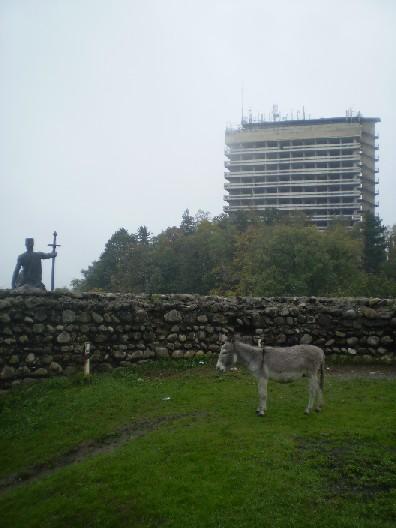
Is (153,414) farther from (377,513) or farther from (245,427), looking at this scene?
(377,513)

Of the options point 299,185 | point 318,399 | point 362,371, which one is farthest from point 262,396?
point 299,185

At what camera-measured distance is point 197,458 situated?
700cm

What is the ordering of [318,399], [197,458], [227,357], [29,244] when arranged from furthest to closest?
[29,244] < [227,357] < [318,399] < [197,458]

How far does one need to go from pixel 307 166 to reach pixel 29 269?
388 feet

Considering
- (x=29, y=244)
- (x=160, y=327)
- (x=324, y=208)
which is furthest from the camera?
(x=324, y=208)

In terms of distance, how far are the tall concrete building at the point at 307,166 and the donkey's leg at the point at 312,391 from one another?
111 meters

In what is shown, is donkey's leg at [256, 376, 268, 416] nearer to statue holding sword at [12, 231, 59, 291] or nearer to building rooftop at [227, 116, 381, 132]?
statue holding sword at [12, 231, 59, 291]

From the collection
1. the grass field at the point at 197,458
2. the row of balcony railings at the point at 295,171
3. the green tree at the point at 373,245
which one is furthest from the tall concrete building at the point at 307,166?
the grass field at the point at 197,458

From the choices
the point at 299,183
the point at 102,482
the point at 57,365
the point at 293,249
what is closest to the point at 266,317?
the point at 57,365

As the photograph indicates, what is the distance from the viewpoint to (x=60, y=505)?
6.38 m

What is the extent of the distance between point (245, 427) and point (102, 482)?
2.58 metres

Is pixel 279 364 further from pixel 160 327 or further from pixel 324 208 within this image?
pixel 324 208

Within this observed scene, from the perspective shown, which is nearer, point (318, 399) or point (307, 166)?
point (318, 399)

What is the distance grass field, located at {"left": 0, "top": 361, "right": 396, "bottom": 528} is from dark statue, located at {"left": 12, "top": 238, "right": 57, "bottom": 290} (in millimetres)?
3761
